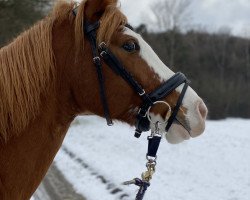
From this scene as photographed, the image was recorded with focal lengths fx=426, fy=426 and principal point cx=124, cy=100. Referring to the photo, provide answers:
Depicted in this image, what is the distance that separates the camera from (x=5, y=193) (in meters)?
2.33

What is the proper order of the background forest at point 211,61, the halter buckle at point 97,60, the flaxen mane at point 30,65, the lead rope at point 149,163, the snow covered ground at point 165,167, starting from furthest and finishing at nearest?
the background forest at point 211,61 → the snow covered ground at point 165,167 → the lead rope at point 149,163 → the halter buckle at point 97,60 → the flaxen mane at point 30,65

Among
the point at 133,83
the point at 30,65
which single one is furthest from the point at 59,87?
the point at 133,83

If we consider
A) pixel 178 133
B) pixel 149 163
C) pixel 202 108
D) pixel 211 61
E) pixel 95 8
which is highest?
pixel 95 8

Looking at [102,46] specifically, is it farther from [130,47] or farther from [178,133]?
[178,133]

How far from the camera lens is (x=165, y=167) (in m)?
10.4

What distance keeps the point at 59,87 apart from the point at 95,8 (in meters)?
0.52

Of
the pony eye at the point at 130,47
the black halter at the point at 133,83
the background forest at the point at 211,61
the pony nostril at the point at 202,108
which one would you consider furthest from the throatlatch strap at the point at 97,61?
the background forest at the point at 211,61

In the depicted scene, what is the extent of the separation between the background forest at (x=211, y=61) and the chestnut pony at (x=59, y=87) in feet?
111

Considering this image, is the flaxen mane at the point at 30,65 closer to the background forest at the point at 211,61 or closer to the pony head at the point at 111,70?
the pony head at the point at 111,70

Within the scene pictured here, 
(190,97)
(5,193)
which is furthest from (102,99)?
(5,193)

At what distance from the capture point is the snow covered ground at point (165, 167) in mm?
7613

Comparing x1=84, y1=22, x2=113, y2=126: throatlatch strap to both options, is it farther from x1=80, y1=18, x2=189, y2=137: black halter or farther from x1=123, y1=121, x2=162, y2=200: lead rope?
x1=123, y1=121, x2=162, y2=200: lead rope

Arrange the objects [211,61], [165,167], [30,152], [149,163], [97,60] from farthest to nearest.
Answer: [211,61] → [165,167] → [149,163] → [97,60] → [30,152]

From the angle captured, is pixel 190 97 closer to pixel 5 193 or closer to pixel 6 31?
pixel 5 193
